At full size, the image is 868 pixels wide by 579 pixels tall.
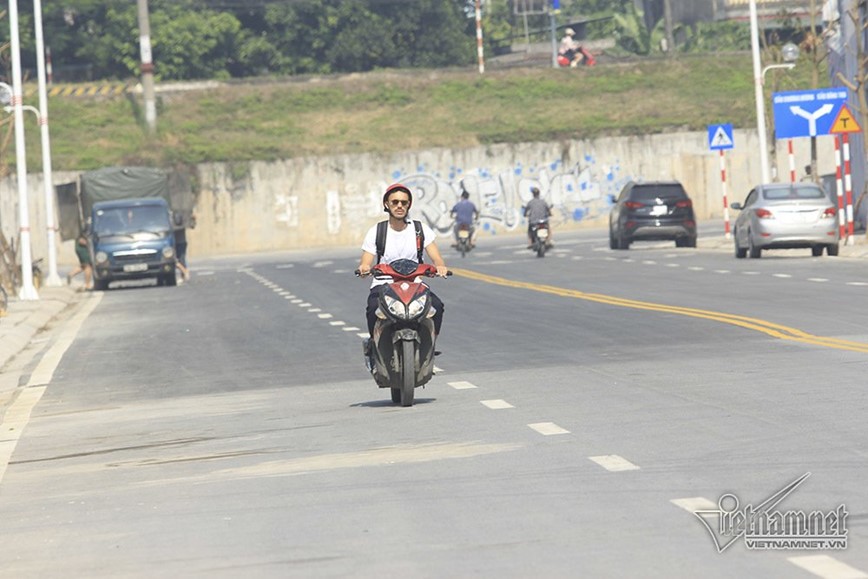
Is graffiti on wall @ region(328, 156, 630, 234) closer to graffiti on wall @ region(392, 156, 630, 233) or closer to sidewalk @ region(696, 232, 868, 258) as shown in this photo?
graffiti on wall @ region(392, 156, 630, 233)

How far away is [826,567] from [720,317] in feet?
50.0

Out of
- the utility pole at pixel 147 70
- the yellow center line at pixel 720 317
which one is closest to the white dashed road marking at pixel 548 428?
the yellow center line at pixel 720 317

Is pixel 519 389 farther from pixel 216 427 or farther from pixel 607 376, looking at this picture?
pixel 216 427

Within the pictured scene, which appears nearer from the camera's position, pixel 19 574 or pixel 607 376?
pixel 19 574

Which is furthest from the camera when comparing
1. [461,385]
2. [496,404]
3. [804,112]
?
Result: [804,112]

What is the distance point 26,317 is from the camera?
100 ft

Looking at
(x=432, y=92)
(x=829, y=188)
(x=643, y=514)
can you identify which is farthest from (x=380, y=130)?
(x=643, y=514)

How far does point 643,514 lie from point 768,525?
2.23ft

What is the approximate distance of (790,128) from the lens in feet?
146

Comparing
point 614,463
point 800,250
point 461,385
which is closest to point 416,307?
point 461,385

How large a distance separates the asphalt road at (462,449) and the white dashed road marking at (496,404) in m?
0.03

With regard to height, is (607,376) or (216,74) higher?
(216,74)

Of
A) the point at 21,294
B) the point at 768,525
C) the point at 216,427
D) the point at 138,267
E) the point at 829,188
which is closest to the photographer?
the point at 768,525

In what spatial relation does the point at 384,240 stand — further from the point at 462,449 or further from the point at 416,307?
the point at 462,449
